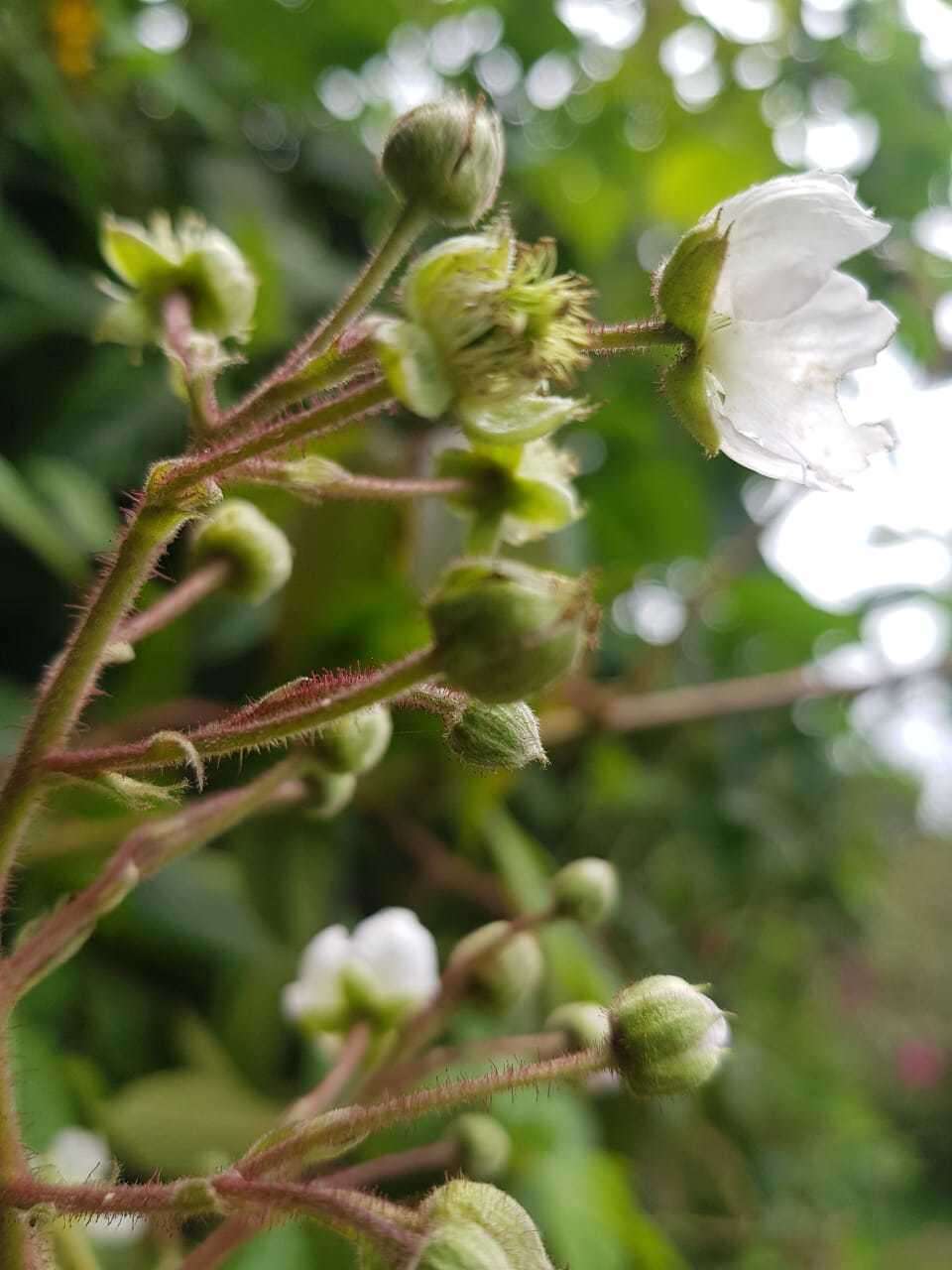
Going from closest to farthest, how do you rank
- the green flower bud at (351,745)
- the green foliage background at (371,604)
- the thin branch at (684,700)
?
the green flower bud at (351,745) < the green foliage background at (371,604) < the thin branch at (684,700)

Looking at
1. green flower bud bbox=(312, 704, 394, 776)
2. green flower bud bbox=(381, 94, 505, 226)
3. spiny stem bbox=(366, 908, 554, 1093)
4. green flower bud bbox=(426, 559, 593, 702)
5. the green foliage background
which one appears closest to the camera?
green flower bud bbox=(426, 559, 593, 702)

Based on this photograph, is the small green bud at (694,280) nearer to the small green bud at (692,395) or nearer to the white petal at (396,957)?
the small green bud at (692,395)

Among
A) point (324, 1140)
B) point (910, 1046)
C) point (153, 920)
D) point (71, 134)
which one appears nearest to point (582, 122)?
point (71, 134)

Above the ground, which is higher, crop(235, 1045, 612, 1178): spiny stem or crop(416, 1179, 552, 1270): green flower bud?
crop(235, 1045, 612, 1178): spiny stem

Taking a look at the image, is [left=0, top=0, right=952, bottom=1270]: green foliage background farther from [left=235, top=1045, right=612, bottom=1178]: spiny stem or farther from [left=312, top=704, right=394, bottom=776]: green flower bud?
[left=235, top=1045, right=612, bottom=1178]: spiny stem

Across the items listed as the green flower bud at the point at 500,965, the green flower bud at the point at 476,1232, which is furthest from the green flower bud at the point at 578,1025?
the green flower bud at the point at 476,1232

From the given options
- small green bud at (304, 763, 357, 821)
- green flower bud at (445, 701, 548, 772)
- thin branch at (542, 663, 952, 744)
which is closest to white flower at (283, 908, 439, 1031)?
small green bud at (304, 763, 357, 821)

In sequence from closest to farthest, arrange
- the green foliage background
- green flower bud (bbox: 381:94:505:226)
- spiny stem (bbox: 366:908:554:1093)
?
green flower bud (bbox: 381:94:505:226) < spiny stem (bbox: 366:908:554:1093) < the green foliage background
